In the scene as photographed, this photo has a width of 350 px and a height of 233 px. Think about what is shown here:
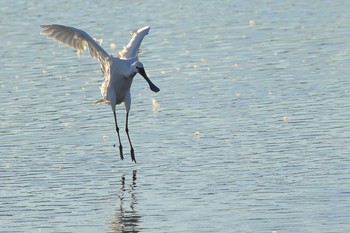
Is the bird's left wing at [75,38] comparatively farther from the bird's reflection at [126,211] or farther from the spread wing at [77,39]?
the bird's reflection at [126,211]

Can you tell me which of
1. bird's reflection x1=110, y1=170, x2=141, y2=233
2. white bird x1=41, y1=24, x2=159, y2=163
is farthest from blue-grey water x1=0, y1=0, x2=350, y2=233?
white bird x1=41, y1=24, x2=159, y2=163

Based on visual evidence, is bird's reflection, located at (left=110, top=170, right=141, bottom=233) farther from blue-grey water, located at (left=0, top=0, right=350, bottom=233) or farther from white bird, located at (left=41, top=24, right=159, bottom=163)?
white bird, located at (left=41, top=24, right=159, bottom=163)

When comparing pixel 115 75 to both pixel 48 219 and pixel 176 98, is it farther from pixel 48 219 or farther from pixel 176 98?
pixel 48 219

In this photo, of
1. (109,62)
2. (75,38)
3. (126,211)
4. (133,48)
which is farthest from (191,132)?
(126,211)

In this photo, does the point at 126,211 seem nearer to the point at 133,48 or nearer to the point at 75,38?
the point at 75,38

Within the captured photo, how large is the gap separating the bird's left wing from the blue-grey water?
1.06 metres

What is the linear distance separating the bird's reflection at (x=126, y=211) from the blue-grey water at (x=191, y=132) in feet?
0.06

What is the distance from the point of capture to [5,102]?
61.6ft

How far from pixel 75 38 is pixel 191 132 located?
1.99m

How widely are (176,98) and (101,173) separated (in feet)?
14.6

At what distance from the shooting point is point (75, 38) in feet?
52.9

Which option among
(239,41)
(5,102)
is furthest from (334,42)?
(5,102)

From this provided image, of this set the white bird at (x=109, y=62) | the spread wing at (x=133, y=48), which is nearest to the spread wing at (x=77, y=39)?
the white bird at (x=109, y=62)

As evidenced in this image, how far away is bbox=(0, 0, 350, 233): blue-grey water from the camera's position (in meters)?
12.0
